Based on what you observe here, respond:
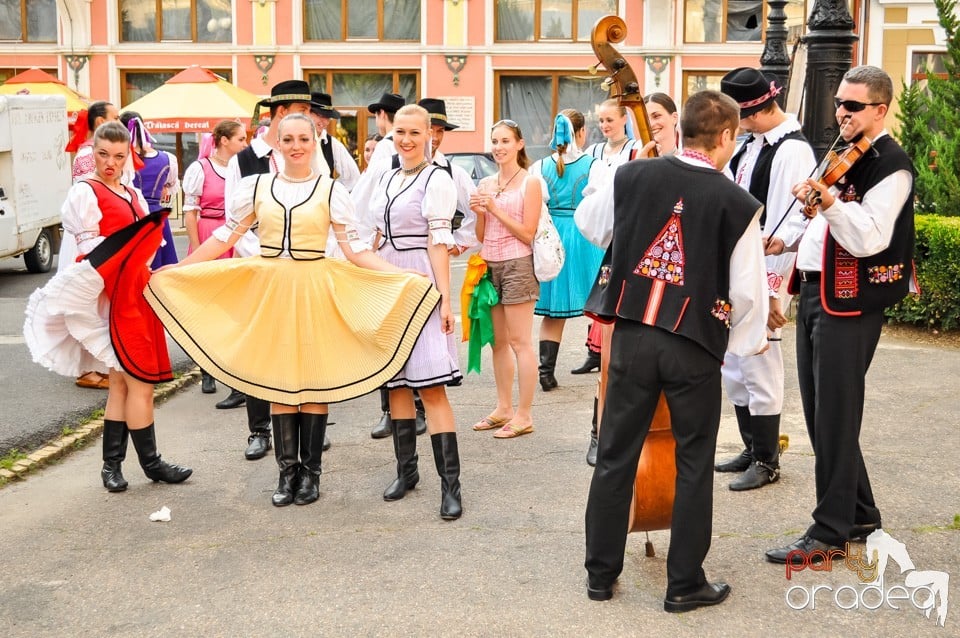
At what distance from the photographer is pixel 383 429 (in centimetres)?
715

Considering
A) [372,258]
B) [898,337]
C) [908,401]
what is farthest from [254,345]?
[898,337]

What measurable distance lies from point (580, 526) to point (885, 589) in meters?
1.37

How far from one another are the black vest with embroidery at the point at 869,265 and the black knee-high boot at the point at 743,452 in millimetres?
1508

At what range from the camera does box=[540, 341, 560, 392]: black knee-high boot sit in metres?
8.38

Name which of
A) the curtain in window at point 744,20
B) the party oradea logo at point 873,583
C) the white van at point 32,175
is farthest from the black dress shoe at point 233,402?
the curtain in window at point 744,20

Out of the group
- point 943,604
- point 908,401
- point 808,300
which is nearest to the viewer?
point 943,604

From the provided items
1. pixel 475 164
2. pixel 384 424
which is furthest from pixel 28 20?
pixel 384 424

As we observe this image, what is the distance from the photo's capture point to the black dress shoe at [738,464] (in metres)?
6.19

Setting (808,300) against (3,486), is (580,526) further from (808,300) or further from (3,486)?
(3,486)

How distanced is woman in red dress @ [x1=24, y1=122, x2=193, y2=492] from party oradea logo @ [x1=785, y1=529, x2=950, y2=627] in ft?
10.7

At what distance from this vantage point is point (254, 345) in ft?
18.4

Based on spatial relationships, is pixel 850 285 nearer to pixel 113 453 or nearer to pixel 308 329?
pixel 308 329

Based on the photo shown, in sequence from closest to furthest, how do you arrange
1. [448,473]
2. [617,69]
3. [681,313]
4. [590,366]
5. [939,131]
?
[681,313] → [617,69] → [448,473] → [590,366] → [939,131]

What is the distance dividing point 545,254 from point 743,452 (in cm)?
178
